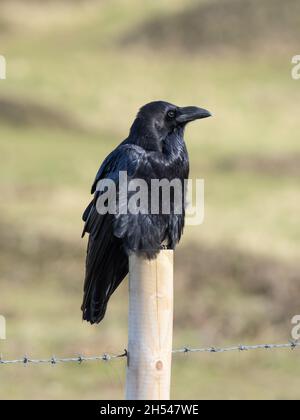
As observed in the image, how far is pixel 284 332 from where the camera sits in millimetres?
14414

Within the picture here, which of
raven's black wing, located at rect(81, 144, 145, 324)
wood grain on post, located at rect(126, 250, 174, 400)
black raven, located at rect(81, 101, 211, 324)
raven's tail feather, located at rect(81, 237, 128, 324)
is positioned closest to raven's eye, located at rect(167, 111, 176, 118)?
black raven, located at rect(81, 101, 211, 324)

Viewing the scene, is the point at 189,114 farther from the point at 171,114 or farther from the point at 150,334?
the point at 150,334

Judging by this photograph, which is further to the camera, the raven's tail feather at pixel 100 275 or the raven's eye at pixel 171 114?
the raven's eye at pixel 171 114

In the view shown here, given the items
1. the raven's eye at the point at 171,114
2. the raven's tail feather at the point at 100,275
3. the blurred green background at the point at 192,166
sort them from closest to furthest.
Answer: the raven's tail feather at the point at 100,275
the raven's eye at the point at 171,114
the blurred green background at the point at 192,166

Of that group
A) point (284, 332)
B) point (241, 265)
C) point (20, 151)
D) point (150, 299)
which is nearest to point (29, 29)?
point (20, 151)

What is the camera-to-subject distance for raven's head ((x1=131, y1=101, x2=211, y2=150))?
27.1ft

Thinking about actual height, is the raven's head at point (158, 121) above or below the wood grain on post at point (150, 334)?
above

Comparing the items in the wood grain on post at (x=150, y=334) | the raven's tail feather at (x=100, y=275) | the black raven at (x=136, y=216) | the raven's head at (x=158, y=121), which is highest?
the raven's head at (x=158, y=121)

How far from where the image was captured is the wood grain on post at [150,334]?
5.96 metres

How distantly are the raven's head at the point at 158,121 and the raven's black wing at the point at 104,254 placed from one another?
0.64 feet

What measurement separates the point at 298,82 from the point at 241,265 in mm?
14190

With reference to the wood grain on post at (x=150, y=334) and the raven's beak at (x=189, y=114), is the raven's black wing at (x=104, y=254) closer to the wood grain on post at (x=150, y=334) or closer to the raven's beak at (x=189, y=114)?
the raven's beak at (x=189, y=114)

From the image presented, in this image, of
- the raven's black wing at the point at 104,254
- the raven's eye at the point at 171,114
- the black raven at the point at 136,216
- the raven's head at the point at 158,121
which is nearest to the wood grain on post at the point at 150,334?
the black raven at the point at 136,216
